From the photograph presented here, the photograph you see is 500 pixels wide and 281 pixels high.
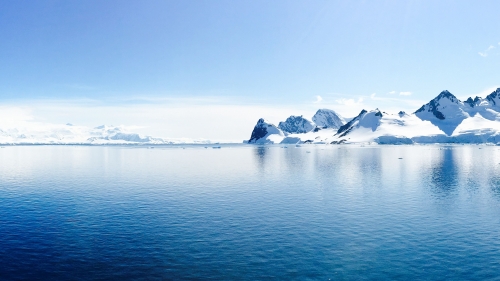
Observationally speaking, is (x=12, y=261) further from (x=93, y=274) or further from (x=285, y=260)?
(x=285, y=260)

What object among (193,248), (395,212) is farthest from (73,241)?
(395,212)

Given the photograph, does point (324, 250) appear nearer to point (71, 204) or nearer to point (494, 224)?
point (494, 224)

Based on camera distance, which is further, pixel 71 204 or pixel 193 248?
pixel 71 204

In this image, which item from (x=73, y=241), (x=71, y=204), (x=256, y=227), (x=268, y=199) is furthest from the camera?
(x=268, y=199)

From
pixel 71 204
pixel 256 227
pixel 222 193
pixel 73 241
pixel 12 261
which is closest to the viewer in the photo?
pixel 12 261

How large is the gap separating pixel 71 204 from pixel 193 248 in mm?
32145

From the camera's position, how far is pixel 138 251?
34.5m

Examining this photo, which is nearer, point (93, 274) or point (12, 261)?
point (93, 274)

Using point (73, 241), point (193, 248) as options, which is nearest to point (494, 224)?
point (193, 248)

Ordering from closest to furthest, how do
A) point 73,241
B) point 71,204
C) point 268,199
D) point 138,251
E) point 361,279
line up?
point 361,279
point 138,251
point 73,241
point 71,204
point 268,199

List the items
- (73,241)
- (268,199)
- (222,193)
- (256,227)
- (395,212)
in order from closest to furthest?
(73,241) < (256,227) < (395,212) < (268,199) < (222,193)

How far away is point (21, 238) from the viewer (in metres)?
38.8

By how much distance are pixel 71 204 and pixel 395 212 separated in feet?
167

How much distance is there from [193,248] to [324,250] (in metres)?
13.1
